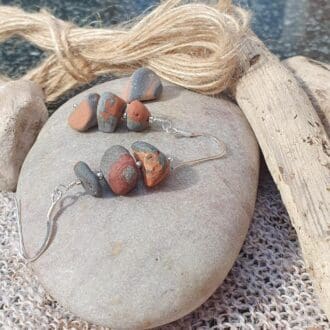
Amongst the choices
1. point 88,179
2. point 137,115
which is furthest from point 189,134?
point 88,179

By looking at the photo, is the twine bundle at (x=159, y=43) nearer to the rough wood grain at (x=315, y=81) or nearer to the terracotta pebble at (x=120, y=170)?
the rough wood grain at (x=315, y=81)

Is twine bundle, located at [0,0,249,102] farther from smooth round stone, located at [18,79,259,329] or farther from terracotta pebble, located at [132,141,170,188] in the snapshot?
terracotta pebble, located at [132,141,170,188]

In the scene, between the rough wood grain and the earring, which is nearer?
the earring

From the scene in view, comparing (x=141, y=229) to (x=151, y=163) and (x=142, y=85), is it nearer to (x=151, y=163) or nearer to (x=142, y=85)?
(x=151, y=163)

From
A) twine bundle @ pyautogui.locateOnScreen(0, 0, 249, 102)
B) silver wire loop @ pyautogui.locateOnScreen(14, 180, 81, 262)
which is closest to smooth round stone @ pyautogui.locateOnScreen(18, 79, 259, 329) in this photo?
silver wire loop @ pyautogui.locateOnScreen(14, 180, 81, 262)

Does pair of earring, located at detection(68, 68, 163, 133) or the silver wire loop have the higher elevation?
pair of earring, located at detection(68, 68, 163, 133)

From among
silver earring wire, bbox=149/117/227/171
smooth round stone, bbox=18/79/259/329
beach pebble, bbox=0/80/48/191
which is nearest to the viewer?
smooth round stone, bbox=18/79/259/329
